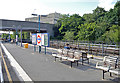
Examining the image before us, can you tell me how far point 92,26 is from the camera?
33.6 meters

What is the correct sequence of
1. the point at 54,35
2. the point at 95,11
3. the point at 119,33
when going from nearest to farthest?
1. the point at 119,33
2. the point at 95,11
3. the point at 54,35

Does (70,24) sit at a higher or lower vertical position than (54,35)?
higher

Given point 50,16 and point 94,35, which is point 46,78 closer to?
point 94,35

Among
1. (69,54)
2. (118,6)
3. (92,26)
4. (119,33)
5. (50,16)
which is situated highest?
(50,16)

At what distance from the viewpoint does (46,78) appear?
5914mm

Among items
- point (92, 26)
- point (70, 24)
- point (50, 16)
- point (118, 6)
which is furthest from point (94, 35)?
point (50, 16)

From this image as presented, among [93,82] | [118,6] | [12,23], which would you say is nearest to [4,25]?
[12,23]

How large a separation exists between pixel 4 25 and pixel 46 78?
46577 millimetres

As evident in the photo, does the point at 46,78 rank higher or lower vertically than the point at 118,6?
lower

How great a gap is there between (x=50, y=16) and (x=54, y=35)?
5655 centimetres

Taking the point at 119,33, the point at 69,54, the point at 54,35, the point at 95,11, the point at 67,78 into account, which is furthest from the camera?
the point at 54,35

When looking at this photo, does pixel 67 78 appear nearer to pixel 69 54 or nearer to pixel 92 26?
pixel 69 54

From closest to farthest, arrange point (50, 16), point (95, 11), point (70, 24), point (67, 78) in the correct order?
point (67, 78), point (95, 11), point (70, 24), point (50, 16)

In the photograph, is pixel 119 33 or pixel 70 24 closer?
pixel 119 33
